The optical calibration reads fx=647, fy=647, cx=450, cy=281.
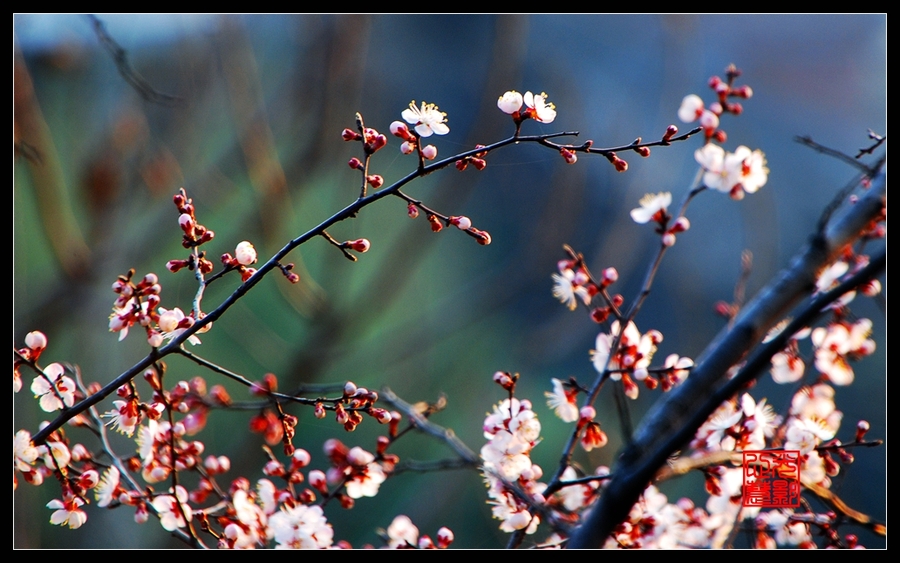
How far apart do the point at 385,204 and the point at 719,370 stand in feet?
5.38

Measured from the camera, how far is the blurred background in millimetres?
1792

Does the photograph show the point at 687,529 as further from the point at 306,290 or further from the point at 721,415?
the point at 306,290

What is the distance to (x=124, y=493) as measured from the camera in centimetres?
80

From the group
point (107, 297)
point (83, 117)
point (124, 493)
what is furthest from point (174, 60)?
point (124, 493)

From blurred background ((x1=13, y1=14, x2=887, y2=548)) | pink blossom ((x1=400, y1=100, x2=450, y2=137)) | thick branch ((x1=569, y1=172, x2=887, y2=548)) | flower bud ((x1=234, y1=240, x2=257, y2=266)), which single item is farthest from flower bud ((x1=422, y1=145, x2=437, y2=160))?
blurred background ((x1=13, y1=14, x2=887, y2=548))

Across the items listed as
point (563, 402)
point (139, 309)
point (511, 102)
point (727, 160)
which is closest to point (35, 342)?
point (139, 309)

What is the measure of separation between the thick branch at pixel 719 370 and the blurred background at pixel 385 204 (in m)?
0.94

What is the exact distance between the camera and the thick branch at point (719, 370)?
0.52 meters

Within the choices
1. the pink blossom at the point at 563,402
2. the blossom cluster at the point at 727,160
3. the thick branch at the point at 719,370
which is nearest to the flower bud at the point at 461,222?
the thick branch at the point at 719,370

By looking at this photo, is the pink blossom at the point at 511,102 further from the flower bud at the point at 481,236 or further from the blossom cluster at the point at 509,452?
the blossom cluster at the point at 509,452

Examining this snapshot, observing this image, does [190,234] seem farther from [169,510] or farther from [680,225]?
[680,225]

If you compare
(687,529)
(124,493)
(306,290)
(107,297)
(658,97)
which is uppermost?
(658,97)

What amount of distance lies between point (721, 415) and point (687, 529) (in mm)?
255
